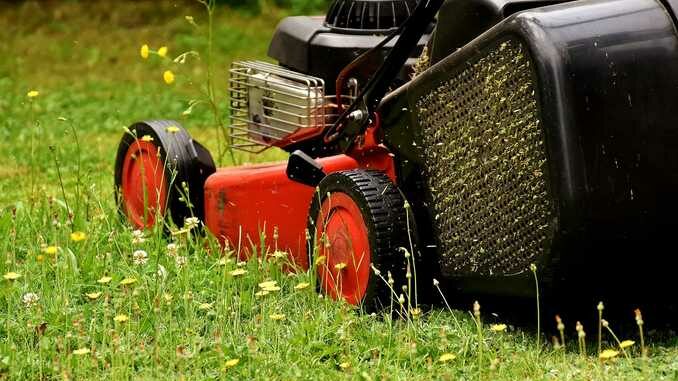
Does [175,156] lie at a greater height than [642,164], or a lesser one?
lesser

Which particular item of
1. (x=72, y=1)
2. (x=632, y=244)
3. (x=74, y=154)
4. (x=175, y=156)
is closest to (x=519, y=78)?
(x=632, y=244)

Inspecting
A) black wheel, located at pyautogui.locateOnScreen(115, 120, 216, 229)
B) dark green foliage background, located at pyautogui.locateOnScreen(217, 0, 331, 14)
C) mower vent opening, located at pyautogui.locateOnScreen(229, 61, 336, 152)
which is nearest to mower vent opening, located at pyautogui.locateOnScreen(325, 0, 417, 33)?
mower vent opening, located at pyautogui.locateOnScreen(229, 61, 336, 152)

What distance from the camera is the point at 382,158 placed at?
11.7ft

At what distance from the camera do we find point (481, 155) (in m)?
3.08

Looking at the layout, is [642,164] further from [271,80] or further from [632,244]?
[271,80]

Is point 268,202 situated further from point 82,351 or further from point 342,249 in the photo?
point 82,351

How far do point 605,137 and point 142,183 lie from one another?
1760 mm

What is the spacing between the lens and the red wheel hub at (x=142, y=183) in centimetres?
411

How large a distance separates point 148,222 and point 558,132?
1694mm

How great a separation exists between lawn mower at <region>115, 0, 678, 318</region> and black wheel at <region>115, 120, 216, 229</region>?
0.71 feet

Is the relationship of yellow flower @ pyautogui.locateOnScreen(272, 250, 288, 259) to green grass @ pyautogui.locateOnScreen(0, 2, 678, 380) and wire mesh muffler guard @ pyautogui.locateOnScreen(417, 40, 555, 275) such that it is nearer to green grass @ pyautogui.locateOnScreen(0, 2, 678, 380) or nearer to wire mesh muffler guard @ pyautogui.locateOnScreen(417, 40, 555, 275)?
green grass @ pyautogui.locateOnScreen(0, 2, 678, 380)

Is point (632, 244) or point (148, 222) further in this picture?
point (148, 222)

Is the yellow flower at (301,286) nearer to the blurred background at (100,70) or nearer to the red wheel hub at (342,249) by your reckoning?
the red wheel hub at (342,249)

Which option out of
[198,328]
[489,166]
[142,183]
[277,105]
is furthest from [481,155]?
[142,183]
